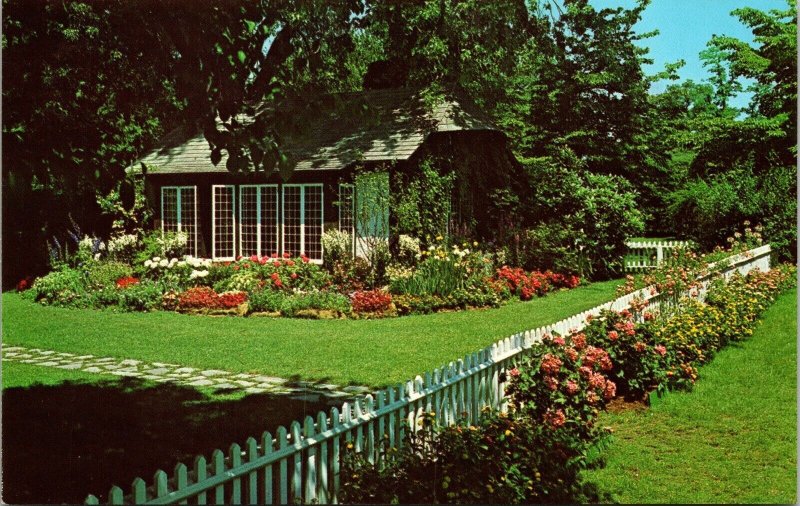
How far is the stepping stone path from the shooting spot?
7898 millimetres

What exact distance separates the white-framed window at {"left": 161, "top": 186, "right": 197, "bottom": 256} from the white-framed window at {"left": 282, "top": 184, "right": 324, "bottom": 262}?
319 cm

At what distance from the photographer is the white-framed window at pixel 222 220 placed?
65.7 ft

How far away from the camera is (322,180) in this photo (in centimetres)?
1856

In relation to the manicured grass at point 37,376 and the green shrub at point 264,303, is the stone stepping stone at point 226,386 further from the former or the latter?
the green shrub at point 264,303

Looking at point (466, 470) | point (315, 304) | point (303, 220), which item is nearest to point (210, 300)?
point (315, 304)

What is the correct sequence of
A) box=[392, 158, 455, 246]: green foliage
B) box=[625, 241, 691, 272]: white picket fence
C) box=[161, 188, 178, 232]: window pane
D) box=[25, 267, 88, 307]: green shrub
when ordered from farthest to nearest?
box=[625, 241, 691, 272]: white picket fence, box=[161, 188, 178, 232]: window pane, box=[392, 158, 455, 246]: green foliage, box=[25, 267, 88, 307]: green shrub

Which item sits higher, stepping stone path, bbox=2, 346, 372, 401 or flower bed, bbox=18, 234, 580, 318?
flower bed, bbox=18, 234, 580, 318

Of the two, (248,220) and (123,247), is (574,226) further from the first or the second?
(123,247)

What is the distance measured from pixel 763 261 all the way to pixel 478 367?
12.3 meters

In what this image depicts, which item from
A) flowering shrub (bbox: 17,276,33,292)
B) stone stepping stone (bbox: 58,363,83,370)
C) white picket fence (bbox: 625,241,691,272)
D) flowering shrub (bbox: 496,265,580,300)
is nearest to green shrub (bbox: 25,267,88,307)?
flowering shrub (bbox: 17,276,33,292)

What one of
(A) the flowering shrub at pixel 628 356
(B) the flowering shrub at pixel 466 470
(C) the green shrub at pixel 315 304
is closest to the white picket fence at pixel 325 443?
(B) the flowering shrub at pixel 466 470

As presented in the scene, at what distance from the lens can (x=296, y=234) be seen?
19.0m

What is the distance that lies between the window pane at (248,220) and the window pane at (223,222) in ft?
1.08

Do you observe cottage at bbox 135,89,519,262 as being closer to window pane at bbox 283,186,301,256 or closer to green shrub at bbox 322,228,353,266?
window pane at bbox 283,186,301,256
